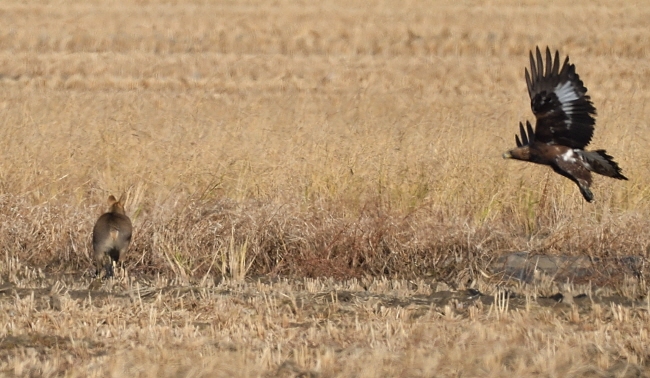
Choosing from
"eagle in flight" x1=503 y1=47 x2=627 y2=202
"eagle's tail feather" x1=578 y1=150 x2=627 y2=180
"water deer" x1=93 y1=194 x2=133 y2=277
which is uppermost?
"eagle in flight" x1=503 y1=47 x2=627 y2=202

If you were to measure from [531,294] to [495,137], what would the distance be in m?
4.61

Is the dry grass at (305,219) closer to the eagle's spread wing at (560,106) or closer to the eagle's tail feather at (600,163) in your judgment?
the eagle's tail feather at (600,163)

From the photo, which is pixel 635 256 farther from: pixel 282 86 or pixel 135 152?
pixel 282 86

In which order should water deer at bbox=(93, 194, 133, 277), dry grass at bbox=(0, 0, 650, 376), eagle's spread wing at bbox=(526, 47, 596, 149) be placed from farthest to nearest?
1. eagle's spread wing at bbox=(526, 47, 596, 149)
2. water deer at bbox=(93, 194, 133, 277)
3. dry grass at bbox=(0, 0, 650, 376)

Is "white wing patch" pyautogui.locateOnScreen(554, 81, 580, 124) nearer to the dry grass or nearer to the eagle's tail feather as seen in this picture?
the eagle's tail feather

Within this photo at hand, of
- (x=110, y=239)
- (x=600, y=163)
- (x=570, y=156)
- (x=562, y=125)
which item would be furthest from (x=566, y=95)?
(x=110, y=239)

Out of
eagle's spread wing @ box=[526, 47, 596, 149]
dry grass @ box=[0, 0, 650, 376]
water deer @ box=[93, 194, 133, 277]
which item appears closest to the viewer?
dry grass @ box=[0, 0, 650, 376]

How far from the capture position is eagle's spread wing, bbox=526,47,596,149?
6832mm

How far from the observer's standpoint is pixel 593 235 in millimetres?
6977

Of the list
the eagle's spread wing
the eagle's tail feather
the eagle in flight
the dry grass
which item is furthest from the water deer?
the eagle's tail feather

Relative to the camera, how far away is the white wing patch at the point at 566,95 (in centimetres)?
683

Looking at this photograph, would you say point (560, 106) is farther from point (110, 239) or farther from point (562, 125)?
point (110, 239)

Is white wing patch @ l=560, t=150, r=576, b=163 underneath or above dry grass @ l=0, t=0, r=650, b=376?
above

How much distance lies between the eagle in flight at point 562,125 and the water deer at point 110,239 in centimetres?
259
